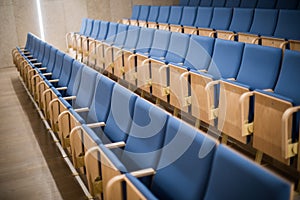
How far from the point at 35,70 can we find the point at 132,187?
7.42 ft

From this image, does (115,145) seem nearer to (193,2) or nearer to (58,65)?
(58,65)

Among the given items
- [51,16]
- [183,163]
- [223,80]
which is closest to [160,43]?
[223,80]

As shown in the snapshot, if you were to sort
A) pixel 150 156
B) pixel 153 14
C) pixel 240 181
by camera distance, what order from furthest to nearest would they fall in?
pixel 153 14, pixel 150 156, pixel 240 181

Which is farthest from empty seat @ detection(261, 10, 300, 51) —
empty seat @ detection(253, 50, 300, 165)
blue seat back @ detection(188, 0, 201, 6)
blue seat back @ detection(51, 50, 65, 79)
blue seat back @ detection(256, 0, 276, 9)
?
blue seat back @ detection(188, 0, 201, 6)

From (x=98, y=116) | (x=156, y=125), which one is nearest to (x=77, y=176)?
(x=98, y=116)

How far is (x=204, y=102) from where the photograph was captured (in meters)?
2.10

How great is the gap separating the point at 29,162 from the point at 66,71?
0.86 m

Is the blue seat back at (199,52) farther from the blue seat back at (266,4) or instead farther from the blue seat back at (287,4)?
the blue seat back at (266,4)

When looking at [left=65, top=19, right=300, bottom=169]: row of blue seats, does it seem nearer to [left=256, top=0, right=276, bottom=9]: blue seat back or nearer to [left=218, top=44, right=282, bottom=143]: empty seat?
[left=218, top=44, right=282, bottom=143]: empty seat

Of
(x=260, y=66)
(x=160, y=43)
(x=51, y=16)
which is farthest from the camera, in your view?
(x=51, y=16)

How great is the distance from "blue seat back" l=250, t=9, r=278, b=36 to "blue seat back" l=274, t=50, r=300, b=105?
4.69 ft

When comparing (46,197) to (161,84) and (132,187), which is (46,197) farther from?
(161,84)

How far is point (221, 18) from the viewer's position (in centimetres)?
392

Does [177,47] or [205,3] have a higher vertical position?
[205,3]
